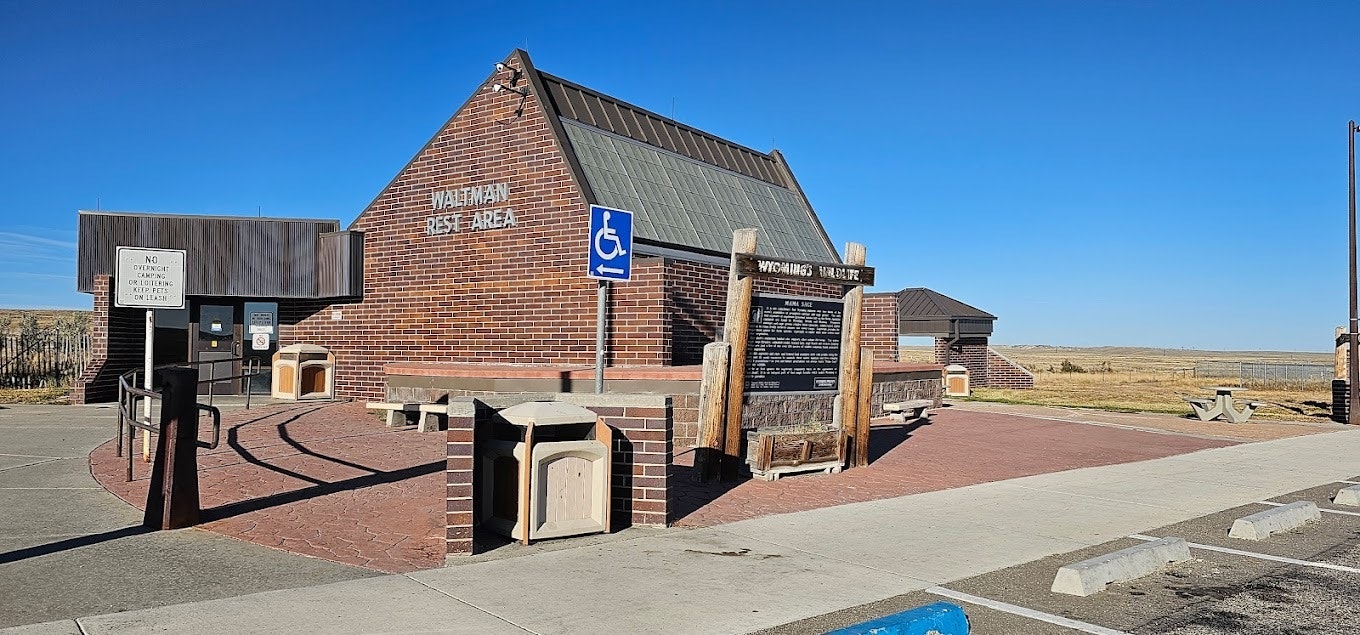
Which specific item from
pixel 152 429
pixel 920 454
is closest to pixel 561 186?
pixel 920 454

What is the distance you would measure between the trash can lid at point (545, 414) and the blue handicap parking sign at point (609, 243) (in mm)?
2195

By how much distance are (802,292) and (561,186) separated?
5505 mm

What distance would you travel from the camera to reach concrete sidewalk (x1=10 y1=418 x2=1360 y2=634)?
5219 mm

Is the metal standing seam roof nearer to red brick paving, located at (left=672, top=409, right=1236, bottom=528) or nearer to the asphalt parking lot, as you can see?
red brick paving, located at (left=672, top=409, right=1236, bottom=528)

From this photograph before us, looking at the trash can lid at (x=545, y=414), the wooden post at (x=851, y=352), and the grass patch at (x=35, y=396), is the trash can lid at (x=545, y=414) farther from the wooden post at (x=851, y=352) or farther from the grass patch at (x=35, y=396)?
the grass patch at (x=35, y=396)

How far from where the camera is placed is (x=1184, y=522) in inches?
341

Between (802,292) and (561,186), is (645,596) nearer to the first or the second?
(561,186)

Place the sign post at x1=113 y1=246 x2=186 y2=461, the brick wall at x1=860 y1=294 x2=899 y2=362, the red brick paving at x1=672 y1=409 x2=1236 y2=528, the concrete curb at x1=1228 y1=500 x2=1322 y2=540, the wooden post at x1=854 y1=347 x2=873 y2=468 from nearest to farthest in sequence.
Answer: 1. the concrete curb at x1=1228 y1=500 x2=1322 y2=540
2. the red brick paving at x1=672 y1=409 x2=1236 y2=528
3. the sign post at x1=113 y1=246 x2=186 y2=461
4. the wooden post at x1=854 y1=347 x2=873 y2=468
5. the brick wall at x1=860 y1=294 x2=899 y2=362

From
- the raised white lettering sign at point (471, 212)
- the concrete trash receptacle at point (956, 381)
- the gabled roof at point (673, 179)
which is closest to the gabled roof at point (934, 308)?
the concrete trash receptacle at point (956, 381)

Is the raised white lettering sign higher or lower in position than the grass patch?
higher

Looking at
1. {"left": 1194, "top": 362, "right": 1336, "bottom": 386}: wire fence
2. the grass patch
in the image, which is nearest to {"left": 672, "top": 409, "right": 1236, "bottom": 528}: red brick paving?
the grass patch

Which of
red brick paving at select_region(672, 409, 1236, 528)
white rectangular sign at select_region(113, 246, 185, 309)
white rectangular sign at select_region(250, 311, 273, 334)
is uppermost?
white rectangular sign at select_region(113, 246, 185, 309)

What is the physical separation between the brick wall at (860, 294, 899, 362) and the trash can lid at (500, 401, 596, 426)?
1465 centimetres

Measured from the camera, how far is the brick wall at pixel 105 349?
62.4 ft
